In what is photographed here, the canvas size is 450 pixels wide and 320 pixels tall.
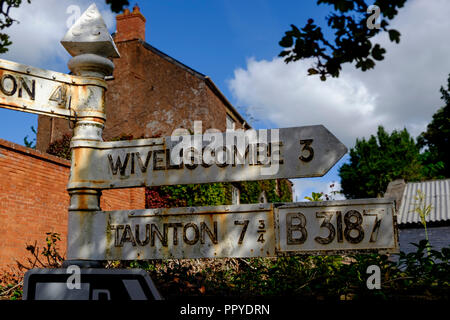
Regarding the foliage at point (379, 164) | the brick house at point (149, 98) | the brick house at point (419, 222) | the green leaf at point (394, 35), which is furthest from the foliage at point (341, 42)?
the foliage at point (379, 164)

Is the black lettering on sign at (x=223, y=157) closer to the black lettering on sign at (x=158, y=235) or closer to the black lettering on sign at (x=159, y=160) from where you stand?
the black lettering on sign at (x=159, y=160)

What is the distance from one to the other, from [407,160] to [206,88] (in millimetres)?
21831

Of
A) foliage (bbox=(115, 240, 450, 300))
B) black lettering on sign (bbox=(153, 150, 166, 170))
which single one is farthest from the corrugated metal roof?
black lettering on sign (bbox=(153, 150, 166, 170))

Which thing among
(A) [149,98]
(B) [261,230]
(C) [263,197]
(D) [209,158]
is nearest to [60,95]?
(D) [209,158]

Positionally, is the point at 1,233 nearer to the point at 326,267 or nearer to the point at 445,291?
the point at 326,267

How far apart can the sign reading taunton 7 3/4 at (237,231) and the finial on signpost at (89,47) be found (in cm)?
105

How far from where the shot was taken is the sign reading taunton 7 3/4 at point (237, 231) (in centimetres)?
242

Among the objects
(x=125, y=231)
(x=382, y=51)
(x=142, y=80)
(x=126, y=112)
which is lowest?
(x=125, y=231)

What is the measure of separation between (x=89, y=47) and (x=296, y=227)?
1.94 meters

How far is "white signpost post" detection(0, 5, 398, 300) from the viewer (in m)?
2.48

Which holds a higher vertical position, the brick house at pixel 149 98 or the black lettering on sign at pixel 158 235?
the brick house at pixel 149 98

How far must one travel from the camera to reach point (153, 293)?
2.00m
